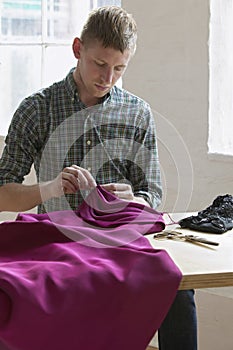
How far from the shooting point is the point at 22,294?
1.75 metres

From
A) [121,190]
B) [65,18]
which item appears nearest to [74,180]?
[121,190]

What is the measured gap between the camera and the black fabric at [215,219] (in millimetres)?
2322

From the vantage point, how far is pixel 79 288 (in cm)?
180

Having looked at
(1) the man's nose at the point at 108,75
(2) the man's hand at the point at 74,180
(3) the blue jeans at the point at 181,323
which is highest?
(1) the man's nose at the point at 108,75

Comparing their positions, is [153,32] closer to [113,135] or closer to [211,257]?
[113,135]

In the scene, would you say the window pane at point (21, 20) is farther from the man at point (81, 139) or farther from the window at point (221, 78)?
the man at point (81, 139)

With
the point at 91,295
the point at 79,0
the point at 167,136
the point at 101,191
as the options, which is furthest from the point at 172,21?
the point at 91,295

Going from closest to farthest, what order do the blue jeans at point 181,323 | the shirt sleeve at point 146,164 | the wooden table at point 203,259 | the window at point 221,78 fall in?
the wooden table at point 203,259
the blue jeans at point 181,323
the shirt sleeve at point 146,164
the window at point 221,78

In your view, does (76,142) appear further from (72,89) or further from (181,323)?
(181,323)

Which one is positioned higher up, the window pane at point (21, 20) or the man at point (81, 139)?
the window pane at point (21, 20)

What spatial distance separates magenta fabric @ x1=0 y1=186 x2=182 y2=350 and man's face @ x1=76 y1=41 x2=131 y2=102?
0.61m

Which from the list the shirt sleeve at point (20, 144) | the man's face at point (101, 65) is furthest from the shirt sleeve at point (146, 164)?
the shirt sleeve at point (20, 144)

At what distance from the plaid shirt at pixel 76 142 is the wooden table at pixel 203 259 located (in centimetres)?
48

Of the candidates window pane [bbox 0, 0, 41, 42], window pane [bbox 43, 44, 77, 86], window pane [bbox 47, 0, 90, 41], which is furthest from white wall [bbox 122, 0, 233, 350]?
window pane [bbox 0, 0, 41, 42]
